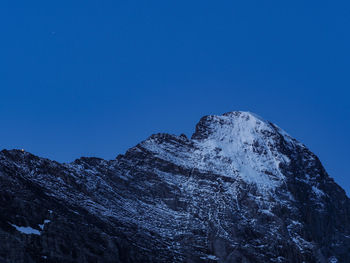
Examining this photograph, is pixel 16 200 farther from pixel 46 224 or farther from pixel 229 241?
pixel 229 241

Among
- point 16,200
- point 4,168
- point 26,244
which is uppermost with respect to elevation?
point 4,168

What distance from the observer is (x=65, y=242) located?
156 meters

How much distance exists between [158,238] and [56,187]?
25121mm

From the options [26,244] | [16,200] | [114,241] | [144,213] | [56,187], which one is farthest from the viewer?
[144,213]

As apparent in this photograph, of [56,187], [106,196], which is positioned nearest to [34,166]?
[56,187]

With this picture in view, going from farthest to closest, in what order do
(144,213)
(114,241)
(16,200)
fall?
(144,213) → (114,241) → (16,200)

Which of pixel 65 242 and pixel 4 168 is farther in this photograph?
pixel 4 168

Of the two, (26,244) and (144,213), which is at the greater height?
(144,213)

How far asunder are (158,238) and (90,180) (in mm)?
21717

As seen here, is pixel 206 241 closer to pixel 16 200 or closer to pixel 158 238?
pixel 158 238

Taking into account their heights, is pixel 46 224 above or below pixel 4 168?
below

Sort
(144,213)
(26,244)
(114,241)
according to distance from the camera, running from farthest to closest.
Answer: (144,213), (114,241), (26,244)

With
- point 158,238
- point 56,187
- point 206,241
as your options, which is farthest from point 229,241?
point 56,187

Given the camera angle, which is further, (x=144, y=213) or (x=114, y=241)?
(x=144, y=213)
